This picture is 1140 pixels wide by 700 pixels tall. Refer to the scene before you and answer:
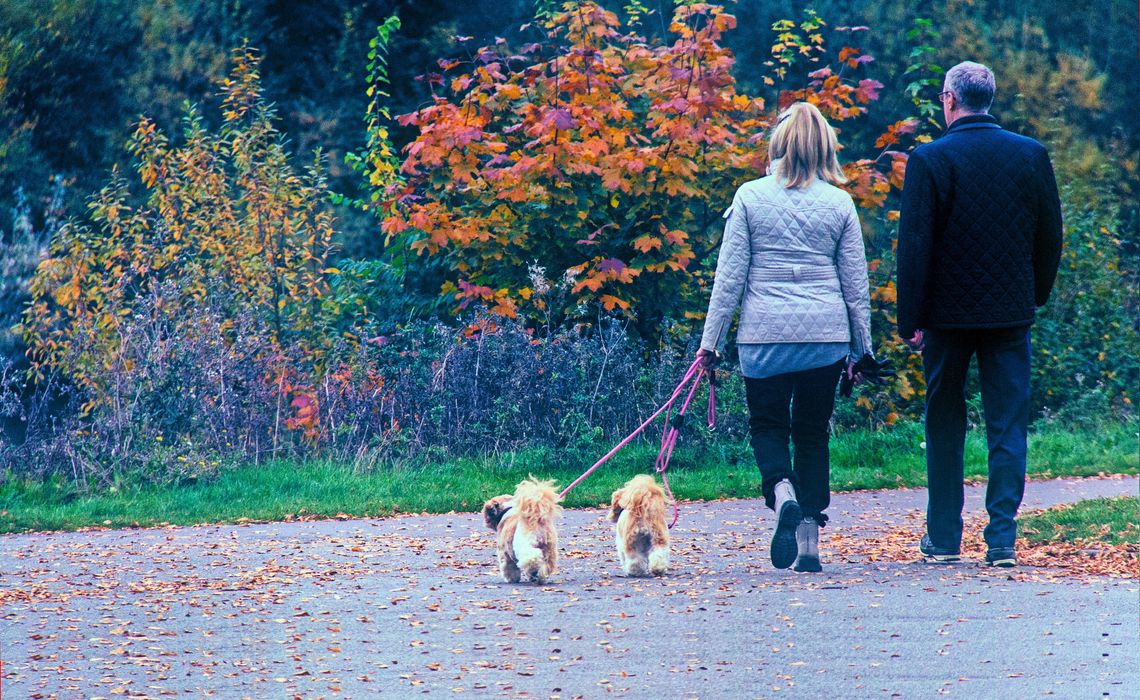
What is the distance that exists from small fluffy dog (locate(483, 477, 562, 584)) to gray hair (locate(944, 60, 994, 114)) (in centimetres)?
255

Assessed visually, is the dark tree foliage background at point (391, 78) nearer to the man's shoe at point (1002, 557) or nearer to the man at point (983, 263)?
the man at point (983, 263)

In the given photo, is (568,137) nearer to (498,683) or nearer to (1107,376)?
(1107,376)

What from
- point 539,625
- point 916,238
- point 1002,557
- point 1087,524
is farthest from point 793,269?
point 1087,524

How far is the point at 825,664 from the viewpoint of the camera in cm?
450

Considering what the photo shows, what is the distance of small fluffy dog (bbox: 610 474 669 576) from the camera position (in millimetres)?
6008

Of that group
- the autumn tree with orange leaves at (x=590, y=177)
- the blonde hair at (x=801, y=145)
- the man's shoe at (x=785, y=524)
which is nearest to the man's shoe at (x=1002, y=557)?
the man's shoe at (x=785, y=524)

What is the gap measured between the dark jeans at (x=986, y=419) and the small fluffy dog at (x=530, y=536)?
172 centimetres

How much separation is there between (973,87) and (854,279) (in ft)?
3.29

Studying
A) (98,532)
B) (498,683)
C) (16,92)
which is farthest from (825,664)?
(16,92)

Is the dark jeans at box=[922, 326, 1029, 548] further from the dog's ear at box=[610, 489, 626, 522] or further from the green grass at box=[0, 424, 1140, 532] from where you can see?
the green grass at box=[0, 424, 1140, 532]

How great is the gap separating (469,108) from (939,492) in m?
6.14

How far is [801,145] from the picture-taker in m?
6.08

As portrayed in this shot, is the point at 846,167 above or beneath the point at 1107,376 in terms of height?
above

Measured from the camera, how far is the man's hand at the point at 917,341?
6.12 meters
